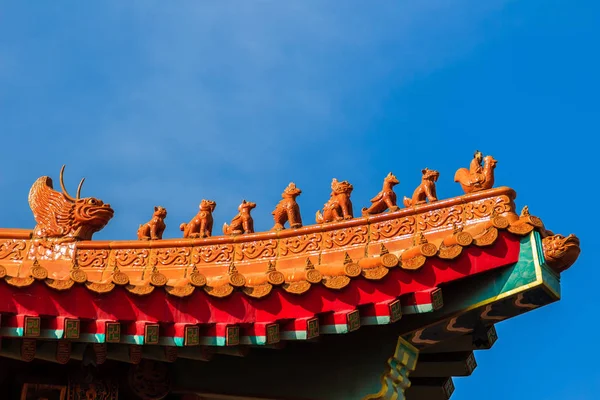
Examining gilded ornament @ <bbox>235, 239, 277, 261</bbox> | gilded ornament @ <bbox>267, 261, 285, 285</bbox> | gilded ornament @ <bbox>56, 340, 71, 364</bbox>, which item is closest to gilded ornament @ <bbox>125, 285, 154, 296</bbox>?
gilded ornament @ <bbox>56, 340, 71, 364</bbox>

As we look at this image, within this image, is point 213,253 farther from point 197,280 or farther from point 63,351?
point 63,351

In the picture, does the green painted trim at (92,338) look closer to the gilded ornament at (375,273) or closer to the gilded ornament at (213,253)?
the gilded ornament at (213,253)

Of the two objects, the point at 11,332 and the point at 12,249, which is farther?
the point at 12,249

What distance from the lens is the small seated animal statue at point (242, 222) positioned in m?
11.5

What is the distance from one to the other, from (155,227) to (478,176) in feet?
11.2

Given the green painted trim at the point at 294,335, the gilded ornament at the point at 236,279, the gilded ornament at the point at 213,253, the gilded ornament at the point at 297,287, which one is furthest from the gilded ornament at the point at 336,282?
the gilded ornament at the point at 213,253

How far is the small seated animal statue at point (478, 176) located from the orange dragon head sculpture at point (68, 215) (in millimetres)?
3794

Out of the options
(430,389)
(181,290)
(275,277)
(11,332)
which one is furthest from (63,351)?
(430,389)

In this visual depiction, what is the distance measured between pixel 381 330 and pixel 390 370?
42 cm

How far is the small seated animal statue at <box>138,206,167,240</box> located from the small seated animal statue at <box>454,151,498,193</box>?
3.18 meters

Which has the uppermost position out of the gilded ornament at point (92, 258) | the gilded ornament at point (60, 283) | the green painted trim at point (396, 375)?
the gilded ornament at point (92, 258)

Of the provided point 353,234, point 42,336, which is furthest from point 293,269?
point 42,336

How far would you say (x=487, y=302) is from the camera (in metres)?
10.3

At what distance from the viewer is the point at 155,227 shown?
38.4 feet
